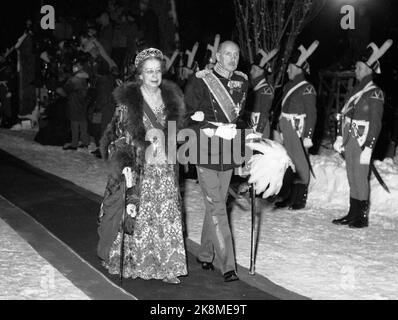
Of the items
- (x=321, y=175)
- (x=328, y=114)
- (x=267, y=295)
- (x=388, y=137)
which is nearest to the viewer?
(x=267, y=295)

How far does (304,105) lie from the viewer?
30.8 feet

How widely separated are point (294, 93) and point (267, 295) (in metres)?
4.40

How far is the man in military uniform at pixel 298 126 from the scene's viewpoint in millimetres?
9352

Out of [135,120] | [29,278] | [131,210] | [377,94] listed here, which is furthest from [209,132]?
[377,94]

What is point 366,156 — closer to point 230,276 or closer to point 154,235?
point 230,276

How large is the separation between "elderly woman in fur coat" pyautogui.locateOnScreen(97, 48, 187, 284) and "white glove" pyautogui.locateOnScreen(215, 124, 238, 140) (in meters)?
0.38

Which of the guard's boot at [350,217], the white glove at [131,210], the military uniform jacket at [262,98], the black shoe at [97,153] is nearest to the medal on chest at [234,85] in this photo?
the white glove at [131,210]

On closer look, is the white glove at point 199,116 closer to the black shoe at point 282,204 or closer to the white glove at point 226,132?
the white glove at point 226,132

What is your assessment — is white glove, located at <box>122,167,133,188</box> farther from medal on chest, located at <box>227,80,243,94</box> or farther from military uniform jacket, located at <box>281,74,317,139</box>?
military uniform jacket, located at <box>281,74,317,139</box>

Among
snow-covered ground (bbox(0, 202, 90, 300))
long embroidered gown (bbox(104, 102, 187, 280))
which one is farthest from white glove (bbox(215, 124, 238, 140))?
snow-covered ground (bbox(0, 202, 90, 300))

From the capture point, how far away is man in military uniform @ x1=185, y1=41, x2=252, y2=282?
6.02 meters
